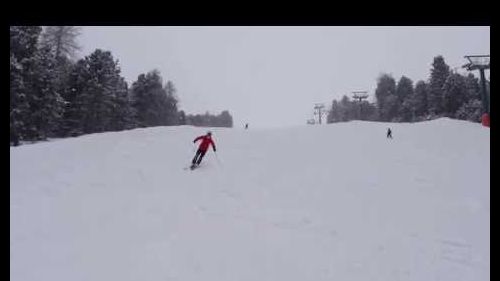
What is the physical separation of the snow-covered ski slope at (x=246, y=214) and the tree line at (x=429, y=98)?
43.2 meters

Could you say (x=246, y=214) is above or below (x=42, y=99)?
below

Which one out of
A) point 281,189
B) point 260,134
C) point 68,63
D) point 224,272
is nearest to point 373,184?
point 281,189

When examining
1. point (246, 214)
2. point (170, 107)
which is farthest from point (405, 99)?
point (246, 214)

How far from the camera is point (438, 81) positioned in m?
62.7

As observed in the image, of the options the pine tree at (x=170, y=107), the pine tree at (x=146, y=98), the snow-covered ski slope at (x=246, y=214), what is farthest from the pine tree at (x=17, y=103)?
the pine tree at (x=170, y=107)

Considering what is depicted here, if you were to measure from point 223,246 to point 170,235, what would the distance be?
1.42 m

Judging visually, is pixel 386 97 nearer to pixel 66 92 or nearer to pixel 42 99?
pixel 66 92

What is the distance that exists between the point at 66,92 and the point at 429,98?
52697mm

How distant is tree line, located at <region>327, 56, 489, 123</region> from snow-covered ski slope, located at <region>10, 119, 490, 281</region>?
4325cm

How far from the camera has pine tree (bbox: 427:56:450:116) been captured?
62.6 metres

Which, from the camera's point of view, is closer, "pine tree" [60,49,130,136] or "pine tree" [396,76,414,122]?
"pine tree" [60,49,130,136]

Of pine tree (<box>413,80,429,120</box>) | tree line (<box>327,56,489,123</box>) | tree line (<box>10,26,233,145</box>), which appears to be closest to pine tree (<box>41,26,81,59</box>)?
tree line (<box>10,26,233,145</box>)

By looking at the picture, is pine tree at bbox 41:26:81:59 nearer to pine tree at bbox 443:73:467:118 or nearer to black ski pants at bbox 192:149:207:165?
black ski pants at bbox 192:149:207:165

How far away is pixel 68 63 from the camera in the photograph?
1898 inches
